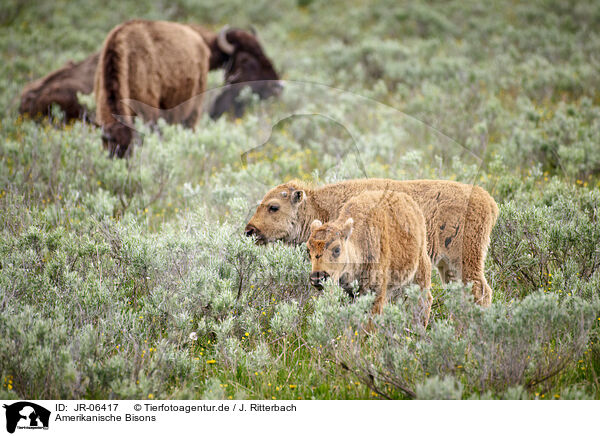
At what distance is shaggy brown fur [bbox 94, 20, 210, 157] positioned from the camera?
26.0 ft

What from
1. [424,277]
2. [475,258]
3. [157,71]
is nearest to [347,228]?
[424,277]

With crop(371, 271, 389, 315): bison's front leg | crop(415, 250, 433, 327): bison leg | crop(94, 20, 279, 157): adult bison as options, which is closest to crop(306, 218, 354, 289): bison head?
crop(371, 271, 389, 315): bison's front leg

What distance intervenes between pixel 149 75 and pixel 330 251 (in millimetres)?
6384

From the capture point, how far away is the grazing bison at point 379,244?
4.11 meters

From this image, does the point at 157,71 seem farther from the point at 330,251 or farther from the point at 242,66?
the point at 330,251

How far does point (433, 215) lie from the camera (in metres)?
4.73

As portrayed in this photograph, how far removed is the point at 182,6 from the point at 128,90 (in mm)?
12440

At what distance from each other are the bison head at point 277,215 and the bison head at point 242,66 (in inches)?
300

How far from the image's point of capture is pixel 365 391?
13.5ft

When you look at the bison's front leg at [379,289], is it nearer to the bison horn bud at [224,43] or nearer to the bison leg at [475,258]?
the bison leg at [475,258]

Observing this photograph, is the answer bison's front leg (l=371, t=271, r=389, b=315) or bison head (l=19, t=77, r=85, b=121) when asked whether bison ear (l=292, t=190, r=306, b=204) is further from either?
bison head (l=19, t=77, r=85, b=121)
